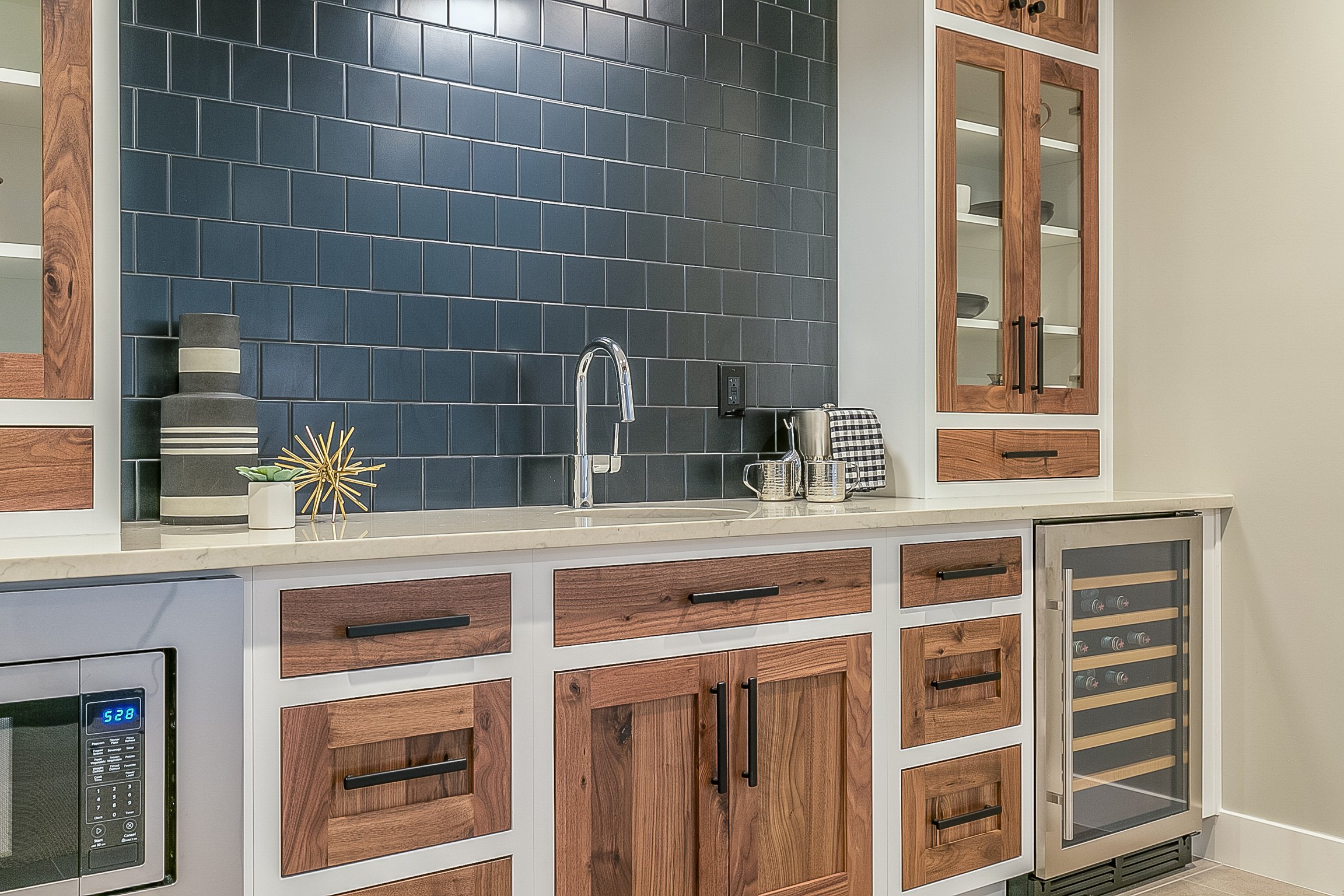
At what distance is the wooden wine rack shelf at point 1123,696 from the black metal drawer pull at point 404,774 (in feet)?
5.17

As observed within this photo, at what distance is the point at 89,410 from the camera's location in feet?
5.08

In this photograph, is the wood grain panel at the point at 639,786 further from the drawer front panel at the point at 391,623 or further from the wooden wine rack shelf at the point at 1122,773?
the wooden wine rack shelf at the point at 1122,773

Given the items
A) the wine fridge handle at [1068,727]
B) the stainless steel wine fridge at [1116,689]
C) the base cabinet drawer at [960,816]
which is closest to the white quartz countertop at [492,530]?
the stainless steel wine fridge at [1116,689]

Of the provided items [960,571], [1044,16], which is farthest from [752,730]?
[1044,16]

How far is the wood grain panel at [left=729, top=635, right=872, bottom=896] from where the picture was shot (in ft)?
6.30

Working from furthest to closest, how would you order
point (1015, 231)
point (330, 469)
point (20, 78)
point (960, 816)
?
1. point (1015, 231)
2. point (960, 816)
3. point (330, 469)
4. point (20, 78)

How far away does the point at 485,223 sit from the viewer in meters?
2.28

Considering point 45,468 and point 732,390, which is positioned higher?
point 732,390

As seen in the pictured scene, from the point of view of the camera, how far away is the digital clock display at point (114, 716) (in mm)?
1343

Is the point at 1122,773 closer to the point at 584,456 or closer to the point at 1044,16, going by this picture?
the point at 584,456

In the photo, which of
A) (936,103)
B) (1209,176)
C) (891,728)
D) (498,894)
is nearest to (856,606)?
(891,728)

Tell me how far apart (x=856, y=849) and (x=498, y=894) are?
31.7 inches

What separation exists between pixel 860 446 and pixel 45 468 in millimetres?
1847

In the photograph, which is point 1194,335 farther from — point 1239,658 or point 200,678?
point 200,678
